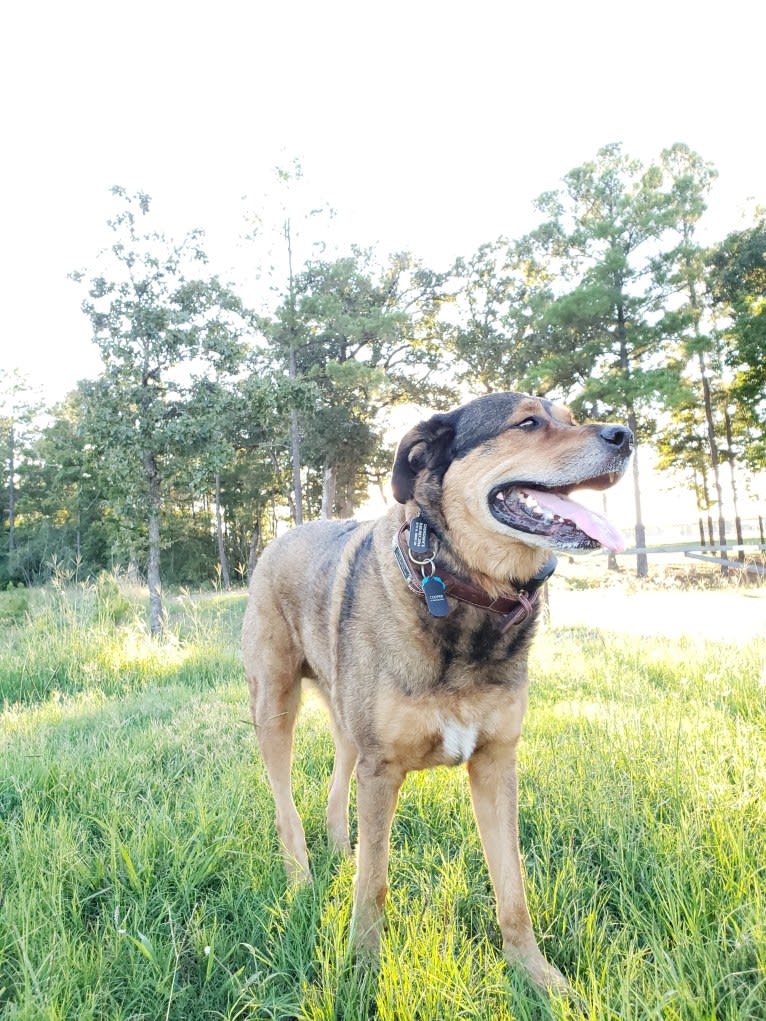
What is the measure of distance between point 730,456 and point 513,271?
13.0 metres

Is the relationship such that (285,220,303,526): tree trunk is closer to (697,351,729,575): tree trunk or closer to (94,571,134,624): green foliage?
(94,571,134,624): green foliage

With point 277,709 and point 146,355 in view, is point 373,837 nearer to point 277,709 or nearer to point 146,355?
point 277,709

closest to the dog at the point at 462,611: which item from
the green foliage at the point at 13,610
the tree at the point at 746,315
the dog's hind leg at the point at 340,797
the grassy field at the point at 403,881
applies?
the grassy field at the point at 403,881

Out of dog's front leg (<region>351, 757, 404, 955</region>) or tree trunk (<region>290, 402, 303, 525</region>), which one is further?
tree trunk (<region>290, 402, 303, 525</region>)

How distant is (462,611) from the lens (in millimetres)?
2297

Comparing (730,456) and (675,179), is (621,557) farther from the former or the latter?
(675,179)

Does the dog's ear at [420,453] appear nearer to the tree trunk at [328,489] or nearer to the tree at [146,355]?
the tree at [146,355]

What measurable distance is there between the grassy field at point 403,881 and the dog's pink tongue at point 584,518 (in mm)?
1194

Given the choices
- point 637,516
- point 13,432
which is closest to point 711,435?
point 637,516

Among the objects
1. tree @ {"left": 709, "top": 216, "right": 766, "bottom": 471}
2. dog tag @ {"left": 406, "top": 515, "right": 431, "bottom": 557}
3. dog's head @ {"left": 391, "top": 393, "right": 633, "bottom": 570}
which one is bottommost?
dog tag @ {"left": 406, "top": 515, "right": 431, "bottom": 557}

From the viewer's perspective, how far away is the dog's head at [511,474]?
232 centimetres

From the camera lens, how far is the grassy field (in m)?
1.82

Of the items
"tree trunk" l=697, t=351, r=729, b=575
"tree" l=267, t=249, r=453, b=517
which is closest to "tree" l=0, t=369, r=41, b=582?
"tree" l=267, t=249, r=453, b=517

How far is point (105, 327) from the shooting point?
45.0 feet
